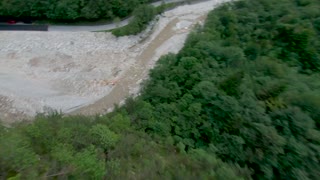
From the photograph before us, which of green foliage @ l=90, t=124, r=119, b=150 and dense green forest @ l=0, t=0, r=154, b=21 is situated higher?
dense green forest @ l=0, t=0, r=154, b=21

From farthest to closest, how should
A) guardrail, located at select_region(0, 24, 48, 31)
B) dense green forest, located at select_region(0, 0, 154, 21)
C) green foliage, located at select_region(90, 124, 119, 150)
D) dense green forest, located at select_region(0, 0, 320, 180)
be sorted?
1. guardrail, located at select_region(0, 24, 48, 31)
2. dense green forest, located at select_region(0, 0, 154, 21)
3. green foliage, located at select_region(90, 124, 119, 150)
4. dense green forest, located at select_region(0, 0, 320, 180)

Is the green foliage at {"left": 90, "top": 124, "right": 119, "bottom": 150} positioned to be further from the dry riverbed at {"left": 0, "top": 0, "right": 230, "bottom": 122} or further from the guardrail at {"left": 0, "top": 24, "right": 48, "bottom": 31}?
the guardrail at {"left": 0, "top": 24, "right": 48, "bottom": 31}

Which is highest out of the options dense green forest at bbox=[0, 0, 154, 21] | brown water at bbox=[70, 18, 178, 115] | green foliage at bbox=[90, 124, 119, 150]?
dense green forest at bbox=[0, 0, 154, 21]

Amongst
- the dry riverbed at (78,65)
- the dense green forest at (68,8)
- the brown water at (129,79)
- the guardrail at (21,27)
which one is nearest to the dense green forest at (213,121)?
the brown water at (129,79)

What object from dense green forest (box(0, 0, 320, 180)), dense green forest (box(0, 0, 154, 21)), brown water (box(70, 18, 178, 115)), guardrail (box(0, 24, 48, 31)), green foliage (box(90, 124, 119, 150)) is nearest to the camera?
dense green forest (box(0, 0, 320, 180))

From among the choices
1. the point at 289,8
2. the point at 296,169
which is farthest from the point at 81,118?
the point at 289,8

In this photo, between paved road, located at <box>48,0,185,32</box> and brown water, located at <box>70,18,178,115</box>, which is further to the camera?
paved road, located at <box>48,0,185,32</box>

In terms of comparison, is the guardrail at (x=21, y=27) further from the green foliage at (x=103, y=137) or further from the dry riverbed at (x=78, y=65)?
the green foliage at (x=103, y=137)

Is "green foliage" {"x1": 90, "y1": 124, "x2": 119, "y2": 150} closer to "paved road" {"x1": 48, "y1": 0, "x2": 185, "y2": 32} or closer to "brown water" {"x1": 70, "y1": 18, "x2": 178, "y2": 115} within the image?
"brown water" {"x1": 70, "y1": 18, "x2": 178, "y2": 115}

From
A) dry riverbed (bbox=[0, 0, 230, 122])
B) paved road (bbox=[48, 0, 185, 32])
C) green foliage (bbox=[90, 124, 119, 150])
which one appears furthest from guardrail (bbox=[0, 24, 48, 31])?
green foliage (bbox=[90, 124, 119, 150])
